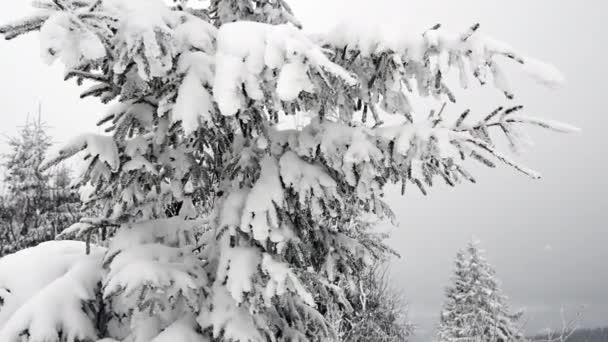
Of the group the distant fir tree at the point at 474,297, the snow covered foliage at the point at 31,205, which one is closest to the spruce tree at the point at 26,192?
the snow covered foliage at the point at 31,205

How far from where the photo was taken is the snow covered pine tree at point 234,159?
3.12 m

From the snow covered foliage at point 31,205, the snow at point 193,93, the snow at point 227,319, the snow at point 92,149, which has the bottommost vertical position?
the snow covered foliage at point 31,205

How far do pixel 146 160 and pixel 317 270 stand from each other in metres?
1.90

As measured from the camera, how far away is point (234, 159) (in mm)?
4160

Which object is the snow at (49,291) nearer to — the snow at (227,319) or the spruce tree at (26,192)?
the snow at (227,319)

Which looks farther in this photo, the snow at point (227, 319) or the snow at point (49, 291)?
the snow at point (49, 291)

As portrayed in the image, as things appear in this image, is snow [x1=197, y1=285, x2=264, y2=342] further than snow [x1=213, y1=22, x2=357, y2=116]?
Yes

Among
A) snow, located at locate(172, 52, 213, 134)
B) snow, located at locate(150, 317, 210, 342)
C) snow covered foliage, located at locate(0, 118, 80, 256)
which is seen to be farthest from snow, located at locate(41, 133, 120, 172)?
snow covered foliage, located at locate(0, 118, 80, 256)

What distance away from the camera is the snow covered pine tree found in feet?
10.2

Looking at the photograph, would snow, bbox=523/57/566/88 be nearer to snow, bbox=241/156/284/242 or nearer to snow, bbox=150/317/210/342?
snow, bbox=241/156/284/242

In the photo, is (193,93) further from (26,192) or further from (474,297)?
(474,297)

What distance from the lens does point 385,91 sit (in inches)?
153

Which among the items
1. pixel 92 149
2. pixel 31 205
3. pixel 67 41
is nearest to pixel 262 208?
pixel 92 149

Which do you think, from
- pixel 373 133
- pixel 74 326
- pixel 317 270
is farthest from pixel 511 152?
pixel 74 326
